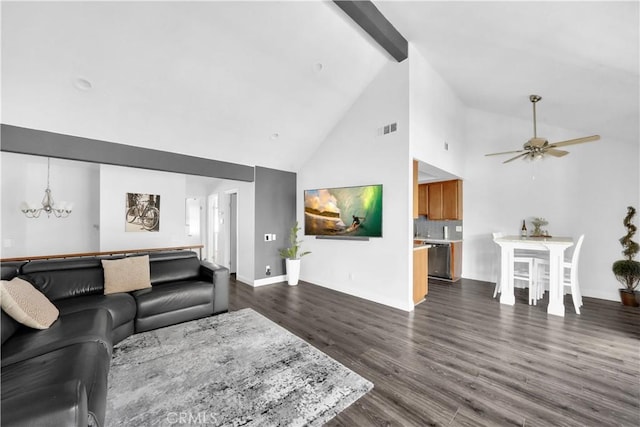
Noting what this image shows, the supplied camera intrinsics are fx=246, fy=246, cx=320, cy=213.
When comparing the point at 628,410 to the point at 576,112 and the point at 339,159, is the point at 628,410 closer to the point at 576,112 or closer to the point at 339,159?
the point at 576,112

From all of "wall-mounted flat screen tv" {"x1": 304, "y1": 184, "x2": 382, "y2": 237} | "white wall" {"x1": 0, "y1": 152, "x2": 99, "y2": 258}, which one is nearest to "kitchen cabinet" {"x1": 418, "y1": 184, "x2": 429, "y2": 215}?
"wall-mounted flat screen tv" {"x1": 304, "y1": 184, "x2": 382, "y2": 237}

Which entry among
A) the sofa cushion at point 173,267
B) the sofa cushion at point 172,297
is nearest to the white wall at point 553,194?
the sofa cushion at point 172,297

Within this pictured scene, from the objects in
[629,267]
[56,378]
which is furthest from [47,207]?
[629,267]

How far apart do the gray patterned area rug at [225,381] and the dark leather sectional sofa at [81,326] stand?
0.29m

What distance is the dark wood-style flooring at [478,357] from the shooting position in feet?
5.59

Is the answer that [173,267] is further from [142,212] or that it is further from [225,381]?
[142,212]

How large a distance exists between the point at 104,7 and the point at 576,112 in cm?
611

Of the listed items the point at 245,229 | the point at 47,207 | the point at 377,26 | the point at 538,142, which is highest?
the point at 377,26

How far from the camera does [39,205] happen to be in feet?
15.9

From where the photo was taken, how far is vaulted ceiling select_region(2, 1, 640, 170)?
2.34 m

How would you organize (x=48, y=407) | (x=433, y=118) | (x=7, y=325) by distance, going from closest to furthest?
1. (x=48, y=407)
2. (x=7, y=325)
3. (x=433, y=118)

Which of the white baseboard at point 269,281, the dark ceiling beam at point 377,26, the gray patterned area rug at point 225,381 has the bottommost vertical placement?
the white baseboard at point 269,281

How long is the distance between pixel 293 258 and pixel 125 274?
9.10 ft

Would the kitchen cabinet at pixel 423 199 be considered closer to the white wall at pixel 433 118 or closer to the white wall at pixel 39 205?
the white wall at pixel 433 118
